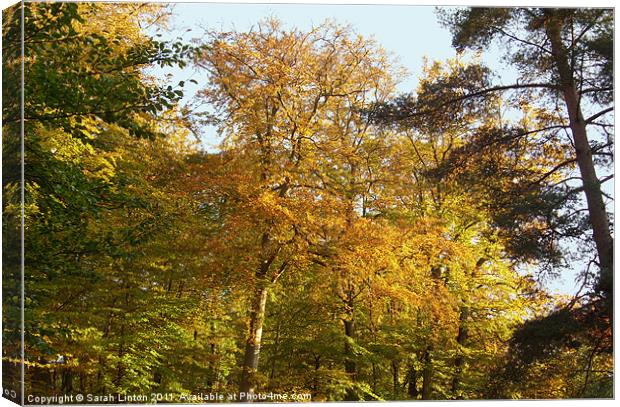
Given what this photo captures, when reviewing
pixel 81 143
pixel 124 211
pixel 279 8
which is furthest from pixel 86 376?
pixel 279 8

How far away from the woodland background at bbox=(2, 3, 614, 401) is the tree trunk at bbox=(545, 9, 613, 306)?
0.05 ft

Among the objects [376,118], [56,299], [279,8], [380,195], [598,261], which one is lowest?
[56,299]

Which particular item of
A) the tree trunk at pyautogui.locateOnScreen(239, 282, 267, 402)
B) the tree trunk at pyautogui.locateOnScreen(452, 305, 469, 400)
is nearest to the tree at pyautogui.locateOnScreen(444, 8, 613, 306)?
the tree trunk at pyautogui.locateOnScreen(452, 305, 469, 400)

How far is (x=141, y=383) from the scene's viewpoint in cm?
765

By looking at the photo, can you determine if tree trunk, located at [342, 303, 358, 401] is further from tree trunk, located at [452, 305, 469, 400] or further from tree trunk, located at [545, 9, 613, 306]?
tree trunk, located at [545, 9, 613, 306]

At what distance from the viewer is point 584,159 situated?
8094mm

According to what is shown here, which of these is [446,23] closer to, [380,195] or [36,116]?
[380,195]

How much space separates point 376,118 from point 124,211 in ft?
9.65

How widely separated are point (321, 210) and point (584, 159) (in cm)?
291

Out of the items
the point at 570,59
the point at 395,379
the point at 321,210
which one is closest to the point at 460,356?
the point at 395,379

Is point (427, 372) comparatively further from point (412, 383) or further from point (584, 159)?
point (584, 159)

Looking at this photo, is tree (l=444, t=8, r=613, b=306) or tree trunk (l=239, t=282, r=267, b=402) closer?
tree (l=444, t=8, r=613, b=306)

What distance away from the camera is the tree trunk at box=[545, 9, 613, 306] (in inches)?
314

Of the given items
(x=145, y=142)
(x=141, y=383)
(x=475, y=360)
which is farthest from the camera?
(x=475, y=360)
